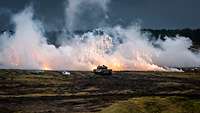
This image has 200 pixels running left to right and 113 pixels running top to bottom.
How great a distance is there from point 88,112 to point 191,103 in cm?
1973

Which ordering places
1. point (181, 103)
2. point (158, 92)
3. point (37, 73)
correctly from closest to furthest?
1. point (181, 103)
2. point (158, 92)
3. point (37, 73)

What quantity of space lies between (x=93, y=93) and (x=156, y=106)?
34.0m

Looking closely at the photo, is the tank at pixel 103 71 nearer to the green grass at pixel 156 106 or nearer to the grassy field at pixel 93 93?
the grassy field at pixel 93 93

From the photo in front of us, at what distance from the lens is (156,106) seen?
87000 mm

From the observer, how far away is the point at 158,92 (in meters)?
120

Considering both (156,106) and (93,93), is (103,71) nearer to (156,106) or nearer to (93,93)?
(93,93)

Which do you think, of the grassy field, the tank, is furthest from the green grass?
the tank

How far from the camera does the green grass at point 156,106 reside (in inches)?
Result: 3246

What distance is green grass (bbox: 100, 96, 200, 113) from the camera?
8244cm

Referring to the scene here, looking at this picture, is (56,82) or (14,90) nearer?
(14,90)

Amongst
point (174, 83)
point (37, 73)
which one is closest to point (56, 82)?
point (37, 73)

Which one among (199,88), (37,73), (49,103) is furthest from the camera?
(37,73)

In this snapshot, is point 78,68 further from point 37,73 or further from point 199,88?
point 199,88

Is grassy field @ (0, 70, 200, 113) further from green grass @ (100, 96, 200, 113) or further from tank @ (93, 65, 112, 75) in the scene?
tank @ (93, 65, 112, 75)
